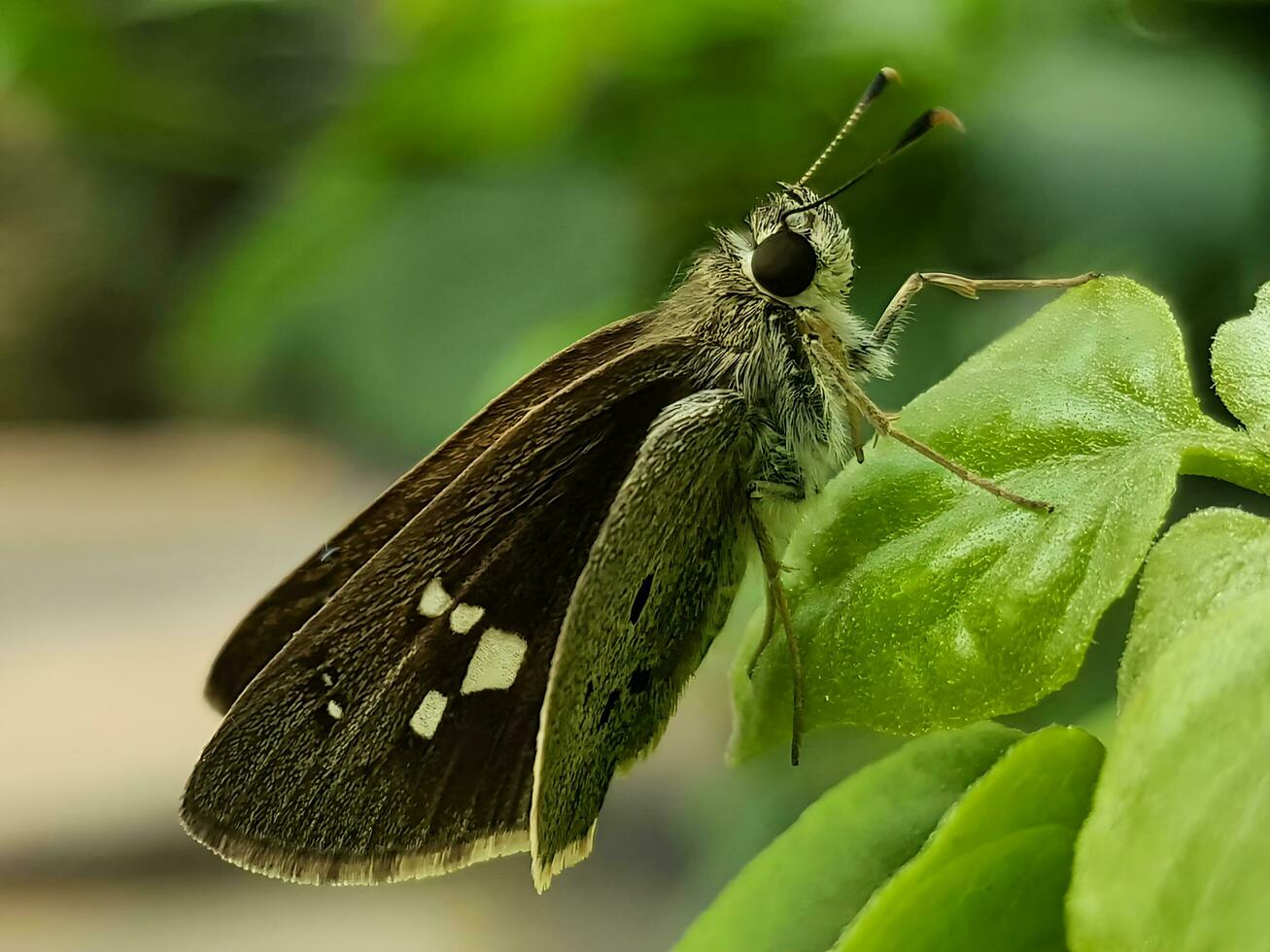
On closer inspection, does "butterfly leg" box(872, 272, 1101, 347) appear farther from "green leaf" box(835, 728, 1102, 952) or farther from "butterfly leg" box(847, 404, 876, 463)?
"green leaf" box(835, 728, 1102, 952)

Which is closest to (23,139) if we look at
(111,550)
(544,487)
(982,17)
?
(111,550)

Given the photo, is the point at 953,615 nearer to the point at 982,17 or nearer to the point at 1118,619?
the point at 1118,619

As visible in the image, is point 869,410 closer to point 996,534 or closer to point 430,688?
point 996,534

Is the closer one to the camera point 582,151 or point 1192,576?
point 1192,576

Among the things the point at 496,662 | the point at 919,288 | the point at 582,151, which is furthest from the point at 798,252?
the point at 582,151

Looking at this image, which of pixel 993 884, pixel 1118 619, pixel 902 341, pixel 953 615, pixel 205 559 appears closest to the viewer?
pixel 993 884

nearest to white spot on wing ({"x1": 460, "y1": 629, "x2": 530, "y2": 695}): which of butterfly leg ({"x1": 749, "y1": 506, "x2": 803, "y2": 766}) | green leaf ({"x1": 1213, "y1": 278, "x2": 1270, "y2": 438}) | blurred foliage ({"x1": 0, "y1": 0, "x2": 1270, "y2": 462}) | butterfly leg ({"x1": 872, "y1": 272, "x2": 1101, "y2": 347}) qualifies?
butterfly leg ({"x1": 749, "y1": 506, "x2": 803, "y2": 766})

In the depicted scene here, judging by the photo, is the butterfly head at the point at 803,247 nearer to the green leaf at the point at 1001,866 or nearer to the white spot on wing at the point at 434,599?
the white spot on wing at the point at 434,599

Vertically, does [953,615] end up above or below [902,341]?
above
